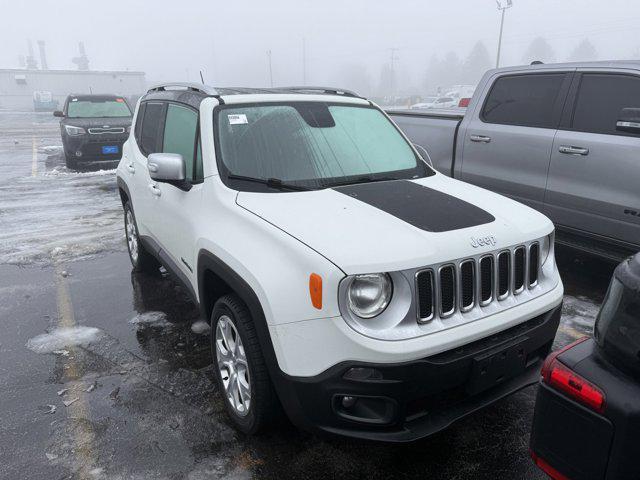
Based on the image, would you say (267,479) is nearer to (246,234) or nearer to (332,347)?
(332,347)

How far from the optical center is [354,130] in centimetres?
369

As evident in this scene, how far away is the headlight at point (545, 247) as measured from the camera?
2.85 meters

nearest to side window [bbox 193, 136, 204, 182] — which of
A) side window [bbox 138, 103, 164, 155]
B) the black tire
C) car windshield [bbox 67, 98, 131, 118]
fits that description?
side window [bbox 138, 103, 164, 155]

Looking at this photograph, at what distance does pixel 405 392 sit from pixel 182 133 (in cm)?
256

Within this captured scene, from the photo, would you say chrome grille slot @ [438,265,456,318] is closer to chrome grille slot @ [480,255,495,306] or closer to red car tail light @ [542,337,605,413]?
chrome grille slot @ [480,255,495,306]

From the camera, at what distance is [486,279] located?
2.49 m

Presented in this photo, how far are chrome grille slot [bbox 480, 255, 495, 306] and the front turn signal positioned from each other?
84 centimetres

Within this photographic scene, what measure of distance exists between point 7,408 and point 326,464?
6.75ft

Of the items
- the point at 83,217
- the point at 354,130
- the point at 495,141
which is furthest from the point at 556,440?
the point at 83,217

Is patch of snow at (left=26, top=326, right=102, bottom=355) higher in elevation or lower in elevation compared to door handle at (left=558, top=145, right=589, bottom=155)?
lower

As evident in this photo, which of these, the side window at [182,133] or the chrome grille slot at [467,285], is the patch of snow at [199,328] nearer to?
the side window at [182,133]

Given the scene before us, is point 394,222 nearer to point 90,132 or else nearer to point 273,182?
point 273,182

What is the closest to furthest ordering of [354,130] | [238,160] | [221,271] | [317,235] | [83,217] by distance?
[317,235] → [221,271] → [238,160] → [354,130] → [83,217]

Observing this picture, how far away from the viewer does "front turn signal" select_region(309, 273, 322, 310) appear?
2.18 m
